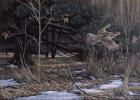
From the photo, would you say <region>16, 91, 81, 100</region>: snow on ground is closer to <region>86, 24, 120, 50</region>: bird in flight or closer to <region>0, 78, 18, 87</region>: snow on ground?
<region>0, 78, 18, 87</region>: snow on ground

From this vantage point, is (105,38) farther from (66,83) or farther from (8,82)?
(8,82)

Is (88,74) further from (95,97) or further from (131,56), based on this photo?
(95,97)

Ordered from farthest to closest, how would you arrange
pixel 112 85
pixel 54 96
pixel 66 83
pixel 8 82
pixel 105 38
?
pixel 105 38
pixel 8 82
pixel 66 83
pixel 112 85
pixel 54 96

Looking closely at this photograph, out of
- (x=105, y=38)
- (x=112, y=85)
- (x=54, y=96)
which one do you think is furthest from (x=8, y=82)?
(x=105, y=38)

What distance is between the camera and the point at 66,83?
1199cm

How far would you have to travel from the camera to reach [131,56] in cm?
1366

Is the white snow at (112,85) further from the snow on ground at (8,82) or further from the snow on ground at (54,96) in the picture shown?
the snow on ground at (8,82)

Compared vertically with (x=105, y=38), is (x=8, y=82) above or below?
below

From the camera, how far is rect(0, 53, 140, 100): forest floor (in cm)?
1059

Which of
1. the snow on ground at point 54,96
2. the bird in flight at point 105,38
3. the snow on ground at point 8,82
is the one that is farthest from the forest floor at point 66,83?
the bird in flight at point 105,38

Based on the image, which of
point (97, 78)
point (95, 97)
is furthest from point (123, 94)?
point (97, 78)

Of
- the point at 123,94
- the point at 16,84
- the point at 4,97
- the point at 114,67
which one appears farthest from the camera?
the point at 114,67

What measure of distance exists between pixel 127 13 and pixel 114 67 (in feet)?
5.88

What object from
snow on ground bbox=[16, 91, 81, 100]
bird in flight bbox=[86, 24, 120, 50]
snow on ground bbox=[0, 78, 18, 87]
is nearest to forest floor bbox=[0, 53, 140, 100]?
snow on ground bbox=[0, 78, 18, 87]
